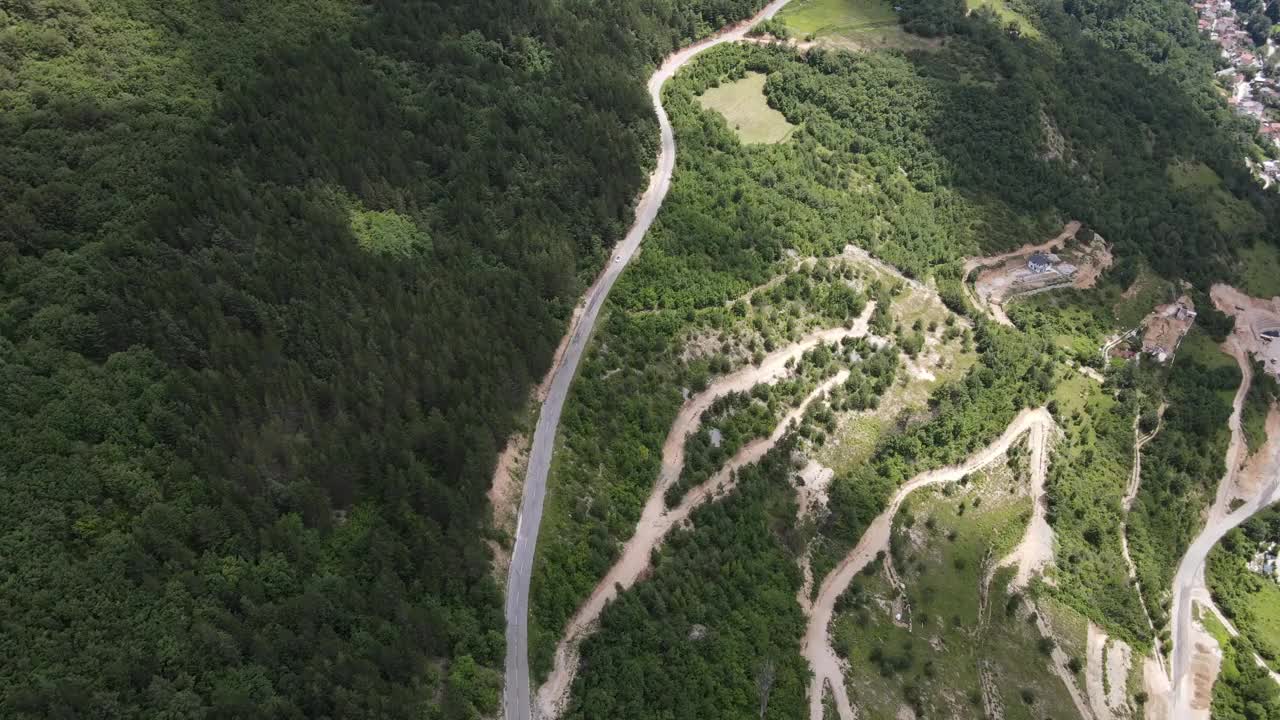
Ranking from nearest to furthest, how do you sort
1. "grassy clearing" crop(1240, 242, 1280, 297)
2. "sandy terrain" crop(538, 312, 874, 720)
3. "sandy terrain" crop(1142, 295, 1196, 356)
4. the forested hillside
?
the forested hillside
"sandy terrain" crop(538, 312, 874, 720)
"sandy terrain" crop(1142, 295, 1196, 356)
"grassy clearing" crop(1240, 242, 1280, 297)

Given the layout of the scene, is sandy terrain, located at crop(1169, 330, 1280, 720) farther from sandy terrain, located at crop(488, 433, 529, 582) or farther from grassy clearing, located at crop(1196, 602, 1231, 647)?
sandy terrain, located at crop(488, 433, 529, 582)

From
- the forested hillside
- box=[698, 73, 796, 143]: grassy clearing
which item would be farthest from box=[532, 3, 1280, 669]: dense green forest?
the forested hillside

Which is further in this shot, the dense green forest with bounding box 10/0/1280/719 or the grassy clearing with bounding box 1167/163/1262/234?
the grassy clearing with bounding box 1167/163/1262/234

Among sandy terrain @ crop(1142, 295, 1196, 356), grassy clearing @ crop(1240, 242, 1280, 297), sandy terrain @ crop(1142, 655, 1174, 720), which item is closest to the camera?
sandy terrain @ crop(1142, 655, 1174, 720)

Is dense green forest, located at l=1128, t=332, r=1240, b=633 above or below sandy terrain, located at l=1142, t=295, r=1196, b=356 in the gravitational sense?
below

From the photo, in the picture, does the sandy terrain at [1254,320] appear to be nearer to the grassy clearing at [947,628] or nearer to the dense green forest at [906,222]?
the dense green forest at [906,222]

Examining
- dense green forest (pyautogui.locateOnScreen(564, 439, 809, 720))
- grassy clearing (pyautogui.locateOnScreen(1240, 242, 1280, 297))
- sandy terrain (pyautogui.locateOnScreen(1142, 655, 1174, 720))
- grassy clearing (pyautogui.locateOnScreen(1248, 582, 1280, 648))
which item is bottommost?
sandy terrain (pyautogui.locateOnScreen(1142, 655, 1174, 720))

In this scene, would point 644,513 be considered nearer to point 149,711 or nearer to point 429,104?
point 149,711

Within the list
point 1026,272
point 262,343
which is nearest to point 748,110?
point 1026,272
